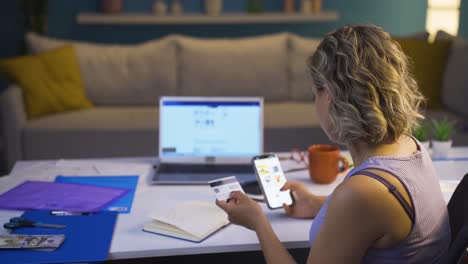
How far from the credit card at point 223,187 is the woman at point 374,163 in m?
0.31

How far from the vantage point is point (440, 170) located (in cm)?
215

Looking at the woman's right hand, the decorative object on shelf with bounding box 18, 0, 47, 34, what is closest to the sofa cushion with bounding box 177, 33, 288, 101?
the decorative object on shelf with bounding box 18, 0, 47, 34

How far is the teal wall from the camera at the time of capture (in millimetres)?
5566

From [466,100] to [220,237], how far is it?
2743 millimetres

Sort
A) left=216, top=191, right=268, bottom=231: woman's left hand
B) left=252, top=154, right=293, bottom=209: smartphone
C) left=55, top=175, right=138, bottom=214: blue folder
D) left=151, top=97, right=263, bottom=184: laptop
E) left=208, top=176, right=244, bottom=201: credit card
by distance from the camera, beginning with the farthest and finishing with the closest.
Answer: left=151, top=97, right=263, bottom=184: laptop < left=55, top=175, right=138, bottom=214: blue folder < left=252, top=154, right=293, bottom=209: smartphone < left=208, top=176, right=244, bottom=201: credit card < left=216, top=191, right=268, bottom=231: woman's left hand

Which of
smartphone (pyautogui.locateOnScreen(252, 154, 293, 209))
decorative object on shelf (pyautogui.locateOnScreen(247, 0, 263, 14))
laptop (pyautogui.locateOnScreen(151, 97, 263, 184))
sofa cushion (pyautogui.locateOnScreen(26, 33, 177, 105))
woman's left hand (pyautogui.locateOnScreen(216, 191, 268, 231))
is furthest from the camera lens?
decorative object on shelf (pyautogui.locateOnScreen(247, 0, 263, 14))

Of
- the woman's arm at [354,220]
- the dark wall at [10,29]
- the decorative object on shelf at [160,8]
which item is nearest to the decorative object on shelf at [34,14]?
the dark wall at [10,29]

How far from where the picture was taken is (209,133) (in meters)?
2.23

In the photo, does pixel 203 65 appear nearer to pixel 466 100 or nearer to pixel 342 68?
pixel 466 100

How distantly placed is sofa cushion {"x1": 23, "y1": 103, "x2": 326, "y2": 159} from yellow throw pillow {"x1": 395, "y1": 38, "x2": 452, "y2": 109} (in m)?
0.80

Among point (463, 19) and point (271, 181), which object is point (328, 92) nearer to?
point (271, 181)

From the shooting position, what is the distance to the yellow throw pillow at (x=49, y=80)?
3.88m

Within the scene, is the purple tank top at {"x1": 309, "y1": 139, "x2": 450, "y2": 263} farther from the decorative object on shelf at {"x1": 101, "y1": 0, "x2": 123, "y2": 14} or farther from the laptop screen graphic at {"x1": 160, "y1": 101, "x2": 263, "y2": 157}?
the decorative object on shelf at {"x1": 101, "y1": 0, "x2": 123, "y2": 14}

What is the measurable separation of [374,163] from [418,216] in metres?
0.14
